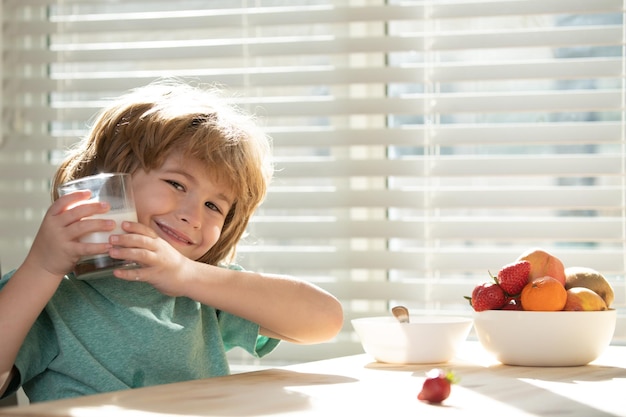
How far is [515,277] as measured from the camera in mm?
1472

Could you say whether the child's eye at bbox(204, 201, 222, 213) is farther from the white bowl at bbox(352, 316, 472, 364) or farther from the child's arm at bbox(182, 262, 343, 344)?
the white bowl at bbox(352, 316, 472, 364)

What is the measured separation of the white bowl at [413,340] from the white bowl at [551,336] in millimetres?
70

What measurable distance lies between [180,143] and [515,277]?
0.59 meters

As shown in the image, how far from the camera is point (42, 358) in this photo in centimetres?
142

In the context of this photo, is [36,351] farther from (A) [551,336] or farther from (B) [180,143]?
(A) [551,336]

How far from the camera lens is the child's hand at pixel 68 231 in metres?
1.23

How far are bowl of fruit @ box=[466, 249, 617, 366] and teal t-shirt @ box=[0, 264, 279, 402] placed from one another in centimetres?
48

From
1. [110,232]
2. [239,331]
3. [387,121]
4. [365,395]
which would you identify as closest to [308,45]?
[387,121]

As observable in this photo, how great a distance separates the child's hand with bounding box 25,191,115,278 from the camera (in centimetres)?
123

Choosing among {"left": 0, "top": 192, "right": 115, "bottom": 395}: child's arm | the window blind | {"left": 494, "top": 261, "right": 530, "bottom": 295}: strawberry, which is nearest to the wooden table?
{"left": 494, "top": 261, "right": 530, "bottom": 295}: strawberry

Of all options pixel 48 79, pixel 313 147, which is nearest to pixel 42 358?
Result: pixel 313 147

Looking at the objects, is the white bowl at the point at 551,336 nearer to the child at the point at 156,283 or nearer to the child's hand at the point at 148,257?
the child at the point at 156,283

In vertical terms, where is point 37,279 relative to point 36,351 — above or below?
above

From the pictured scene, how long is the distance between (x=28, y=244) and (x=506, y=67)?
124 centimetres
